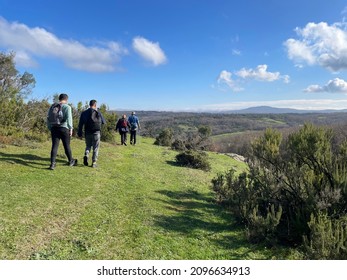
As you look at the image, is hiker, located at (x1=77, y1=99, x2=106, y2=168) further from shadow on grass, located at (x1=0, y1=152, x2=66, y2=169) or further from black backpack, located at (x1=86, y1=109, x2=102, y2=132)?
shadow on grass, located at (x1=0, y1=152, x2=66, y2=169)

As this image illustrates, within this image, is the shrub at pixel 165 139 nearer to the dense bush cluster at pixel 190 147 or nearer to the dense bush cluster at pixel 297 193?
the dense bush cluster at pixel 190 147

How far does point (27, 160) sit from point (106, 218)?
18.5 feet

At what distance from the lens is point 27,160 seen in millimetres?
10500

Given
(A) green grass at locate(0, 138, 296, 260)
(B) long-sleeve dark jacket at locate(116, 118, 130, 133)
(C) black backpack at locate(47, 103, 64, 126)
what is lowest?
(A) green grass at locate(0, 138, 296, 260)

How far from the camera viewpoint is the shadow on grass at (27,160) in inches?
393

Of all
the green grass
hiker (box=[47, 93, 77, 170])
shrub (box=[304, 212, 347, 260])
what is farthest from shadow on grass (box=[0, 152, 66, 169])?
shrub (box=[304, 212, 347, 260])

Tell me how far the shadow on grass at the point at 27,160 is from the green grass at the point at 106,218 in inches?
1.2

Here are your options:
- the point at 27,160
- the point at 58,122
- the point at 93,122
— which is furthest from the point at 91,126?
the point at 27,160

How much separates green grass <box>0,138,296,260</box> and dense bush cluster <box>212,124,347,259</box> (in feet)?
1.79

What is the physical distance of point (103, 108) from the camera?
22891 millimetres

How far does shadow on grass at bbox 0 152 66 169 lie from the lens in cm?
999

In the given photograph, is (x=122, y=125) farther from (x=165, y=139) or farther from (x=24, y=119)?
(x=165, y=139)

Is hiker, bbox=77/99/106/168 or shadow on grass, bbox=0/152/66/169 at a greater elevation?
hiker, bbox=77/99/106/168
